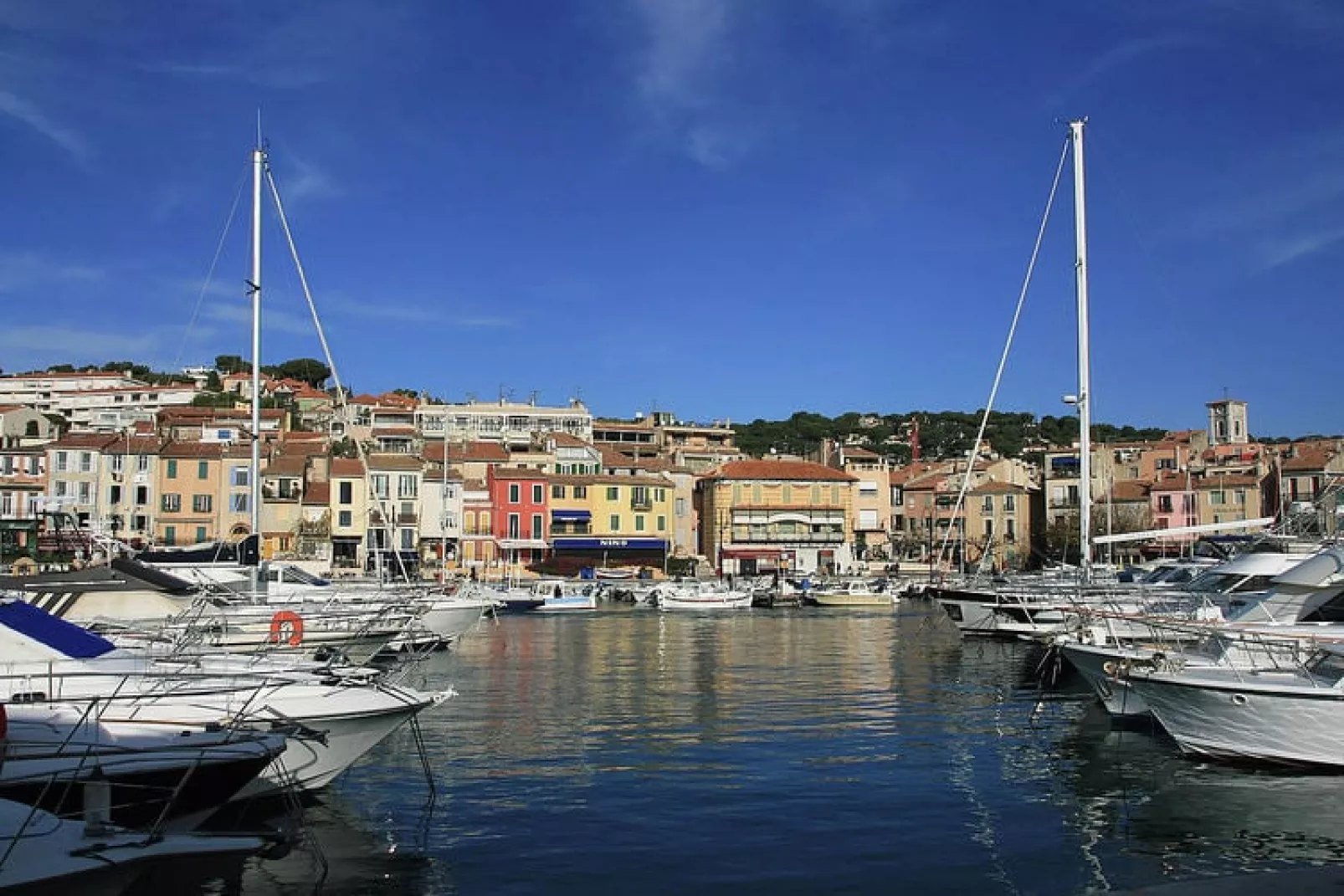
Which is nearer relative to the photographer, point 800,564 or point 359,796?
point 359,796

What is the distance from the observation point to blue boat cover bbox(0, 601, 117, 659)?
1587cm

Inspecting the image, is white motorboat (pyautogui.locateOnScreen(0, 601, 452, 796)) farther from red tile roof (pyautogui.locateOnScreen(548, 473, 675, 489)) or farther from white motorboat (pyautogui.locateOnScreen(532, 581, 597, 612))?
red tile roof (pyautogui.locateOnScreen(548, 473, 675, 489))

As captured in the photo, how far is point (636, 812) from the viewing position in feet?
53.4

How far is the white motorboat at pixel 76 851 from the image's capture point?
10.1 metres

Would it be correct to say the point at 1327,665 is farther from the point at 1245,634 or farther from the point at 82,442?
the point at 82,442

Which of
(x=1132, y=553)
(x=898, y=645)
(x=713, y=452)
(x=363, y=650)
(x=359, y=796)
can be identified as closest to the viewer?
(x=359, y=796)

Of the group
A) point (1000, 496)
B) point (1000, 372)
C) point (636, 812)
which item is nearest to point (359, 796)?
point (636, 812)

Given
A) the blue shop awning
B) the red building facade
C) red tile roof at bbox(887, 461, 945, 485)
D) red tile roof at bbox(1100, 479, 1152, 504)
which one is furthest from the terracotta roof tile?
red tile roof at bbox(1100, 479, 1152, 504)

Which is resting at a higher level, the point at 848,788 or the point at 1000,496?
the point at 1000,496

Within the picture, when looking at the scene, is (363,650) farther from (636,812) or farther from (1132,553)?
(1132,553)

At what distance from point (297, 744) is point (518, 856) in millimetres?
3687

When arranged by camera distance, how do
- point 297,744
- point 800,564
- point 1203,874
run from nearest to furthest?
1. point 1203,874
2. point 297,744
3. point 800,564

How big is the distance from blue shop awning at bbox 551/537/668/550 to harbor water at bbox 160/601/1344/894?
190ft

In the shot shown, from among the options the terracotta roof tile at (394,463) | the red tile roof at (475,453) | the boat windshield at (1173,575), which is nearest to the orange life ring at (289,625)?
the boat windshield at (1173,575)
